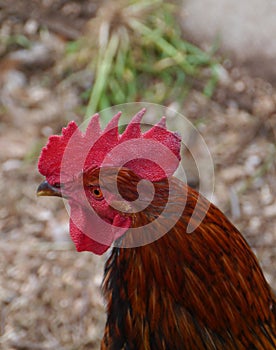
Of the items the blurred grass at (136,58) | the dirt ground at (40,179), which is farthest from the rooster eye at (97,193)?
the blurred grass at (136,58)

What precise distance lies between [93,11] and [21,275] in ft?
7.06

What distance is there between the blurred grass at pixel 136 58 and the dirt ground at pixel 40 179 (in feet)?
0.37

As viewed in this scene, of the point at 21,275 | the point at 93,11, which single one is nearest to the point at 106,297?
the point at 21,275

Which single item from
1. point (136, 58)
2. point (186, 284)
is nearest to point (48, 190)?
point (186, 284)

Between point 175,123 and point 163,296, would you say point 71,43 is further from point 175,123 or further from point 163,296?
point 163,296

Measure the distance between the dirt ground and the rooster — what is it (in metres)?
1.25

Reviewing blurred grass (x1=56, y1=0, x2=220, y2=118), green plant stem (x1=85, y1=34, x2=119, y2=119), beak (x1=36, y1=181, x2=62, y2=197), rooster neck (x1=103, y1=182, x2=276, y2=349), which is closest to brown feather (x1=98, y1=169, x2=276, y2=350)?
rooster neck (x1=103, y1=182, x2=276, y2=349)

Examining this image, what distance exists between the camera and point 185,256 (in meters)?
1.85

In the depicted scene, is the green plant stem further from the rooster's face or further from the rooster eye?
the rooster eye

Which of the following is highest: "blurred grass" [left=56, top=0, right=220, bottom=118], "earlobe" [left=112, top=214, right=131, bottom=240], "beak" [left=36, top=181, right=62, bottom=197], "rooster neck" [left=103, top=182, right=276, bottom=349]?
"blurred grass" [left=56, top=0, right=220, bottom=118]

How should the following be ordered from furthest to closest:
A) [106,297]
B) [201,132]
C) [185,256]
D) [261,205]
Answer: [201,132] < [261,205] < [106,297] < [185,256]

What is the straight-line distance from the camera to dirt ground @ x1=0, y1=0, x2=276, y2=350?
3.21 m

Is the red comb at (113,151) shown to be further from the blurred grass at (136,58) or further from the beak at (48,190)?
the blurred grass at (136,58)

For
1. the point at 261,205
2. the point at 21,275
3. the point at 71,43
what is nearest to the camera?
the point at 21,275
